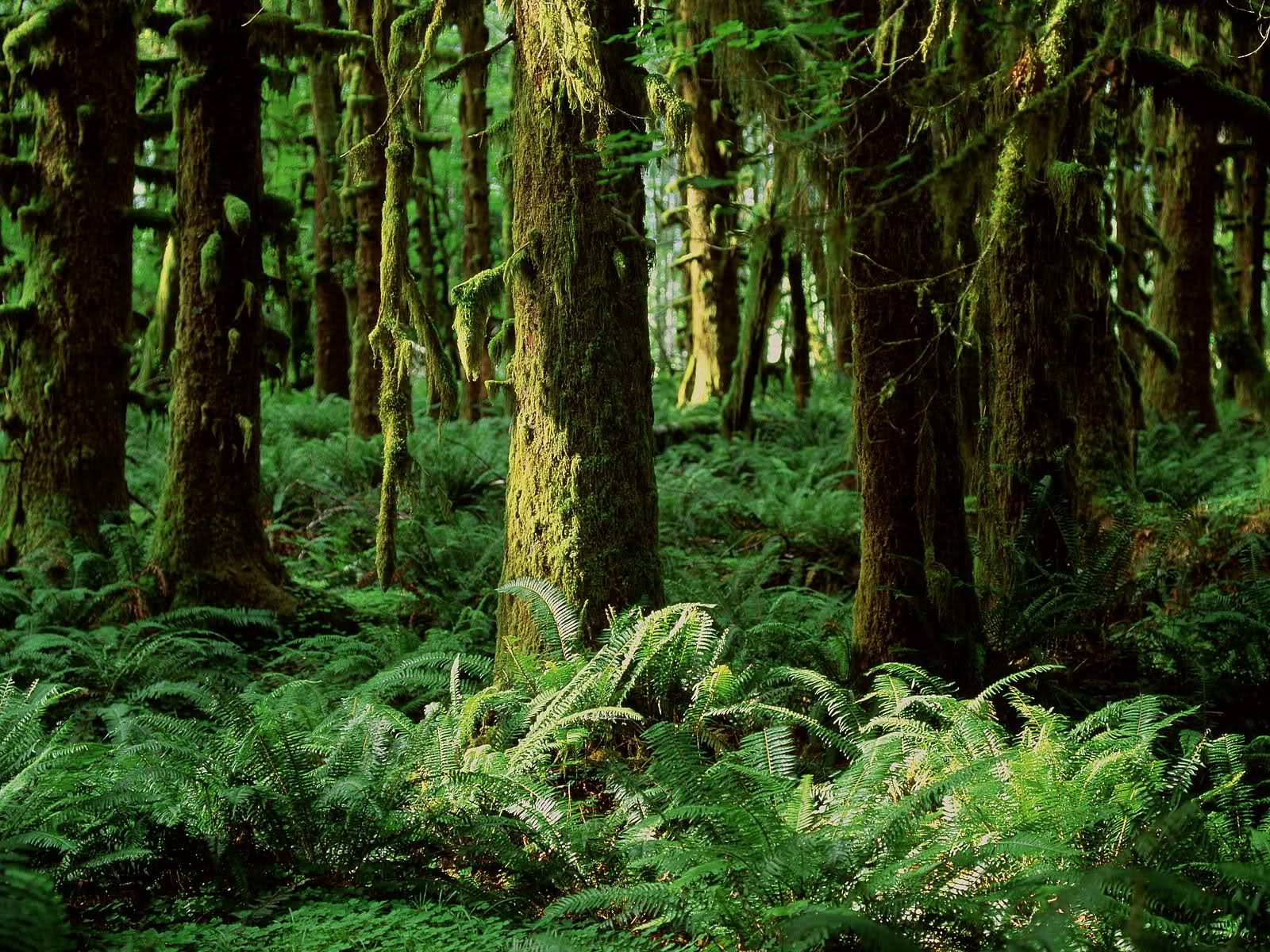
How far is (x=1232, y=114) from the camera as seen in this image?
6.04 metres

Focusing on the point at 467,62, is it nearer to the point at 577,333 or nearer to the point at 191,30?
the point at 577,333

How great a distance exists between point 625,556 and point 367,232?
285 inches

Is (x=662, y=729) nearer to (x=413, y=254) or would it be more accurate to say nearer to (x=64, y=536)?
(x=64, y=536)

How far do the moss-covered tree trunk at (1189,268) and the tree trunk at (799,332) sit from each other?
13.9 ft

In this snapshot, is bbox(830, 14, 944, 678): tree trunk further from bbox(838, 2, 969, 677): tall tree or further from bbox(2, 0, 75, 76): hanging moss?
bbox(2, 0, 75, 76): hanging moss

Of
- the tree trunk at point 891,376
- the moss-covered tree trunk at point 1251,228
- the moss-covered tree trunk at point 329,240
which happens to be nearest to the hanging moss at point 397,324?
the tree trunk at point 891,376

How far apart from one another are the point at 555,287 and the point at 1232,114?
160 inches

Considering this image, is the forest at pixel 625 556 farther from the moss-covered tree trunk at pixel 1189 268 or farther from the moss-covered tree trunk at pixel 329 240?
the moss-covered tree trunk at pixel 329 240

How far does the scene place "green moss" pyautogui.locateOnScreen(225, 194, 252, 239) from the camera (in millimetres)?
7207

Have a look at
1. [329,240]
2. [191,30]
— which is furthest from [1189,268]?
[191,30]

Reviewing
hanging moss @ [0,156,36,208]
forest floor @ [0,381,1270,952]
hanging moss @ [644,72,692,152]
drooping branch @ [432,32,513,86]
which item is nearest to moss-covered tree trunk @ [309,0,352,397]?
hanging moss @ [0,156,36,208]

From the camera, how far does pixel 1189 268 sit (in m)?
12.4

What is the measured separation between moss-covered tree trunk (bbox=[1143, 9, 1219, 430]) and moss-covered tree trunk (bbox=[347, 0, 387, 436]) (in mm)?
9040

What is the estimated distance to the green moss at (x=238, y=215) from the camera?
7207 mm
